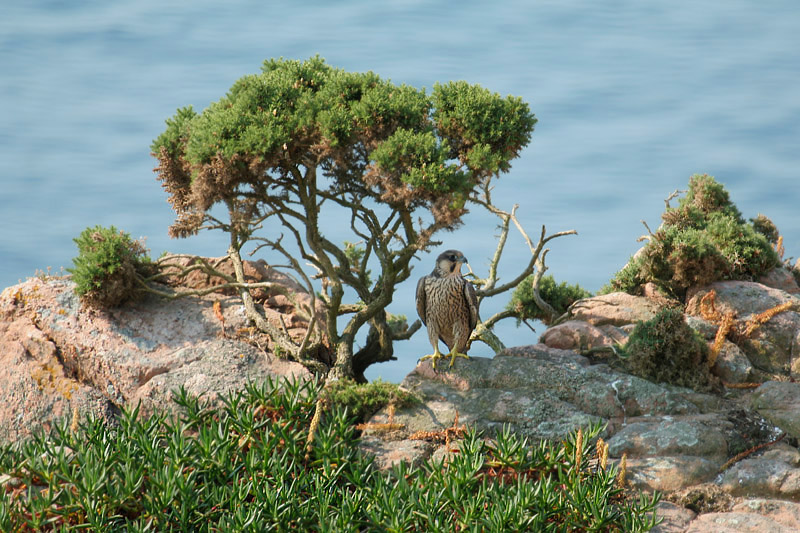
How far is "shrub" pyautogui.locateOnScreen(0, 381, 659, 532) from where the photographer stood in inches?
300

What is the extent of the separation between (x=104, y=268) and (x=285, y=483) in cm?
524

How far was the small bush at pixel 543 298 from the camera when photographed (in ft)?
47.9

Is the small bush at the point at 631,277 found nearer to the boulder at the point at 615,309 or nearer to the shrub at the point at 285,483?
the boulder at the point at 615,309

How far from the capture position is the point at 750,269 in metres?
13.6

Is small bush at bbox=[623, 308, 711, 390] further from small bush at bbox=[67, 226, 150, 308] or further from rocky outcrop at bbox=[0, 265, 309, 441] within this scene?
small bush at bbox=[67, 226, 150, 308]

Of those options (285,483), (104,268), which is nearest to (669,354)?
(285,483)

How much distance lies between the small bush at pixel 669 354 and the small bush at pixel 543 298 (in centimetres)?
386

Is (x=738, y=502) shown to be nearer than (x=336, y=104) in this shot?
Yes

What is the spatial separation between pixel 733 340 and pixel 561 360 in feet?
10.3

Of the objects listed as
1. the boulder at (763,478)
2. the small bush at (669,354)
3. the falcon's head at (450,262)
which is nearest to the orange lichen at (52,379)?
the falcon's head at (450,262)

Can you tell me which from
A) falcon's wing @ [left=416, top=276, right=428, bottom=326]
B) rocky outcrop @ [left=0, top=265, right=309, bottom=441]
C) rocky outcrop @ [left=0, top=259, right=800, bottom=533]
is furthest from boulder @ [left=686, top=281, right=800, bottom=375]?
rocky outcrop @ [left=0, top=265, right=309, bottom=441]

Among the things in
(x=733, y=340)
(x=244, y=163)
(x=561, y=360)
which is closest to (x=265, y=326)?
(x=244, y=163)

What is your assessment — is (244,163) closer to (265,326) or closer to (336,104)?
(336,104)

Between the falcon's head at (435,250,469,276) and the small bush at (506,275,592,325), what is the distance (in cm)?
431
